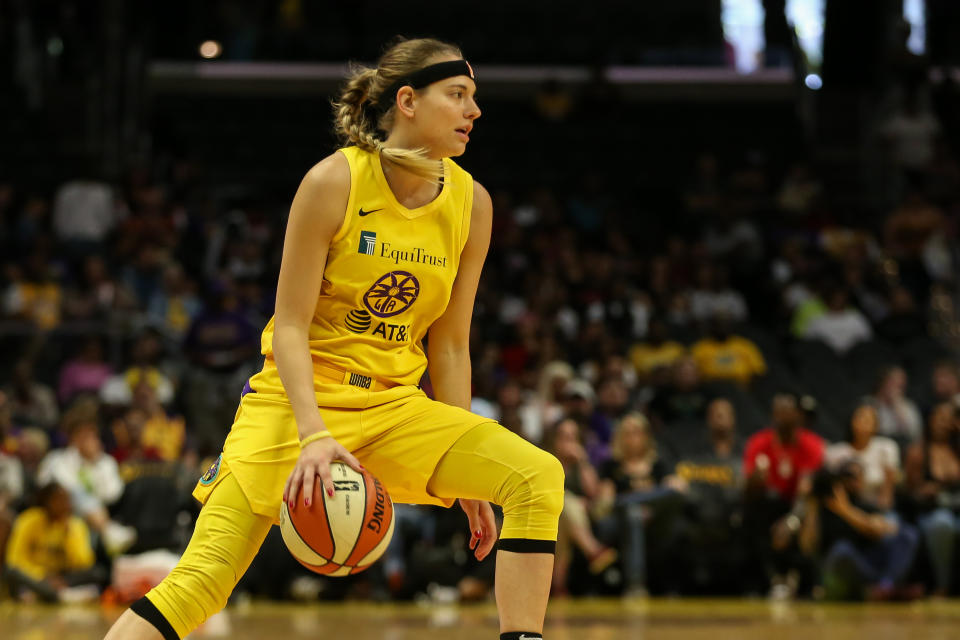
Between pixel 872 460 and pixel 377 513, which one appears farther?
pixel 872 460

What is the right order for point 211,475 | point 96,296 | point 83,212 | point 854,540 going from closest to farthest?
point 211,475 < point 854,540 < point 96,296 < point 83,212

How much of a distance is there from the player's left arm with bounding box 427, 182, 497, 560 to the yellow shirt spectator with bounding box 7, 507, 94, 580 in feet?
18.8

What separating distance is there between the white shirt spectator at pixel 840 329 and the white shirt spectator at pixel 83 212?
653 cm

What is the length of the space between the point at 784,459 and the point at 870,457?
67cm

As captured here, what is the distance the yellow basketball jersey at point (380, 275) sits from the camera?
339cm

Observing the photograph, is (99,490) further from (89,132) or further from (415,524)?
(89,132)

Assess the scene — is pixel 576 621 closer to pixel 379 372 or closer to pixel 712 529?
pixel 712 529

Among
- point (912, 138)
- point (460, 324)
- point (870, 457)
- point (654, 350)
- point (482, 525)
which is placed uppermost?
point (912, 138)

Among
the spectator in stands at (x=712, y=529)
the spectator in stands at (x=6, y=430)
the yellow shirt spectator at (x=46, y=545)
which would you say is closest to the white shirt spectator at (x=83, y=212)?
the spectator in stands at (x=6, y=430)

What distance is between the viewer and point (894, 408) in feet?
33.7

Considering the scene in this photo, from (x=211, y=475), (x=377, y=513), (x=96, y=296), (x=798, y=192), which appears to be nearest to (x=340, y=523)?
(x=377, y=513)

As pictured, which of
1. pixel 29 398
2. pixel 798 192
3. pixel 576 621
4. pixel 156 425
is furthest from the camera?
pixel 798 192

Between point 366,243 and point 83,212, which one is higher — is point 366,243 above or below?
below

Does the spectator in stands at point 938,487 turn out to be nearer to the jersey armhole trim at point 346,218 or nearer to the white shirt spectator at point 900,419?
the white shirt spectator at point 900,419
